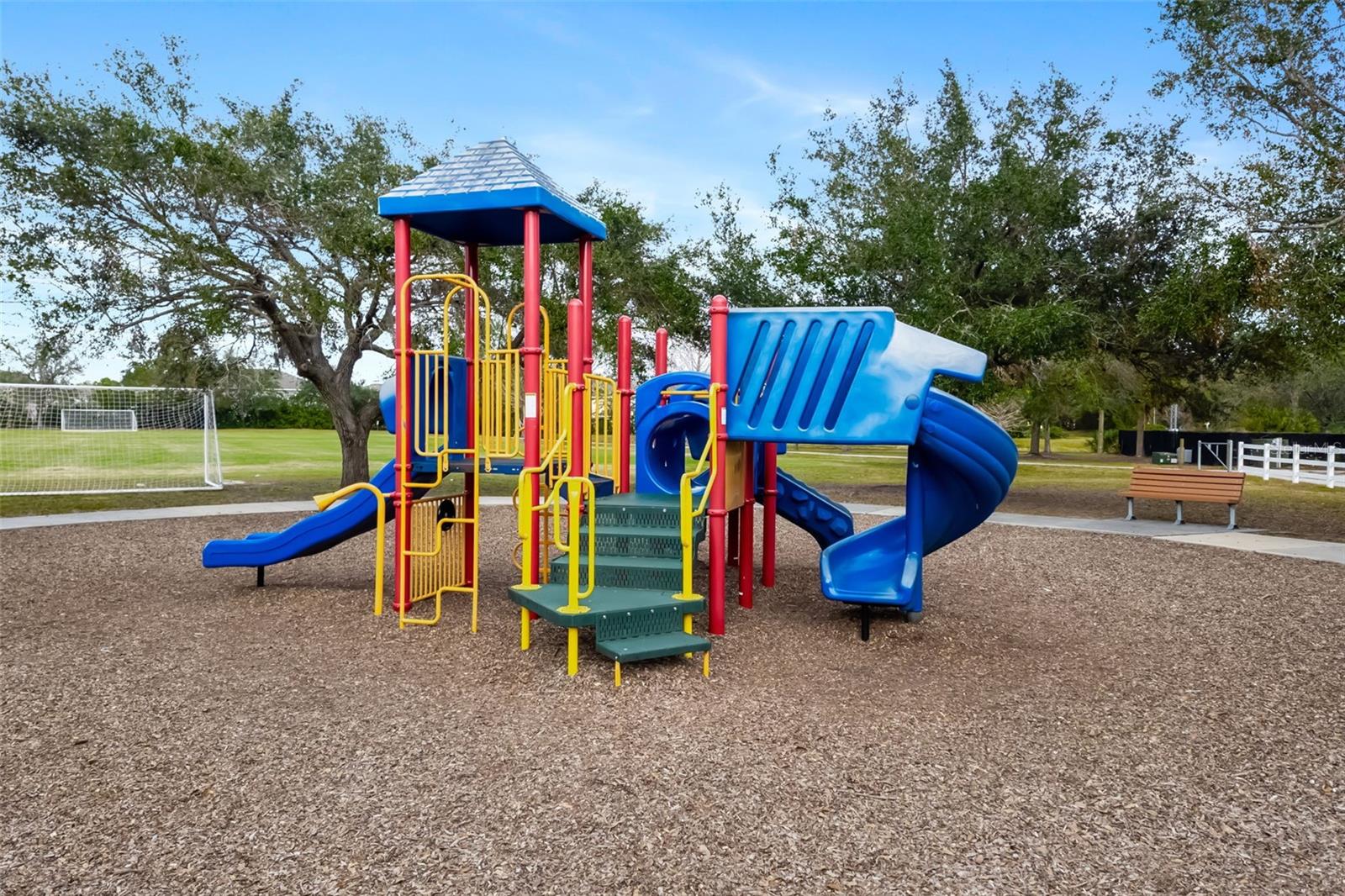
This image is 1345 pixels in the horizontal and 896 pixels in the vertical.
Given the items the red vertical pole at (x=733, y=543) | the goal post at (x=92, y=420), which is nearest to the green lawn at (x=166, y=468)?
the goal post at (x=92, y=420)

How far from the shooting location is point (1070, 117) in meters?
16.4

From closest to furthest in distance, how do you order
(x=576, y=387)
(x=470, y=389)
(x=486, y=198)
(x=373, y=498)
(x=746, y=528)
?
(x=576, y=387)
(x=486, y=198)
(x=470, y=389)
(x=373, y=498)
(x=746, y=528)

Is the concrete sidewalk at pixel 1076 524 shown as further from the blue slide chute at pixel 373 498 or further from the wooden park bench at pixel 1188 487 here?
the blue slide chute at pixel 373 498

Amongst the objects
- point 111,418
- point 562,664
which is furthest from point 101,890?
point 111,418

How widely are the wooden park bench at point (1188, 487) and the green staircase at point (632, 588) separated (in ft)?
30.0

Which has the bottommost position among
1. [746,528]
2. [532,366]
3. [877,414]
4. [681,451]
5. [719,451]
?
[746,528]

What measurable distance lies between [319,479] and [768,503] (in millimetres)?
16561

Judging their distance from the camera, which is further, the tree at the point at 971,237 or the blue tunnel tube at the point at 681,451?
the tree at the point at 971,237

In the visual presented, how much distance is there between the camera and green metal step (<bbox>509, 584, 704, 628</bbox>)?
540 centimetres

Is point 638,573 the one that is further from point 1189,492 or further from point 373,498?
point 1189,492

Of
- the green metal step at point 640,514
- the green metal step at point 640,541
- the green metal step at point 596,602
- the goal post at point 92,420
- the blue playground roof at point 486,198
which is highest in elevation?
the blue playground roof at point 486,198

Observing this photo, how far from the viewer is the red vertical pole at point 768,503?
7.95 meters

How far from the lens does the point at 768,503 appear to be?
8.18 metres

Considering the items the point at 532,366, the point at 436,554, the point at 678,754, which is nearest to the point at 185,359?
the point at 436,554
